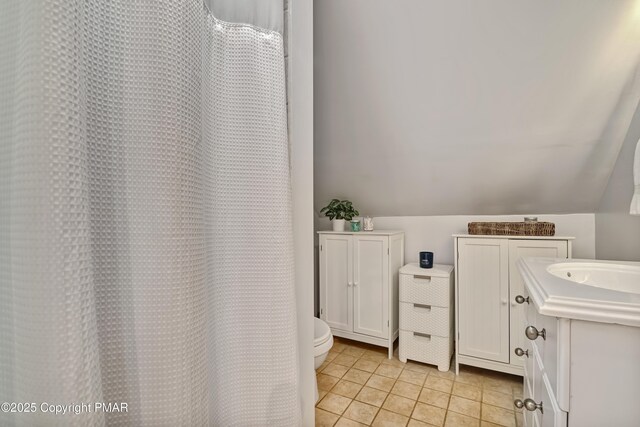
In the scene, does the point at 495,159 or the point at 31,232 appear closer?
the point at 31,232

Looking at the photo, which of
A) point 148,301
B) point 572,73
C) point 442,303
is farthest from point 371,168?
point 148,301

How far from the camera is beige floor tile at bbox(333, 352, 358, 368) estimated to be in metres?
2.26

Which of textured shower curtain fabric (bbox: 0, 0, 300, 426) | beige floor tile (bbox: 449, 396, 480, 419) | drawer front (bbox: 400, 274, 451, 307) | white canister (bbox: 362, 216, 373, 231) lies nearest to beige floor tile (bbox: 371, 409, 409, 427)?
beige floor tile (bbox: 449, 396, 480, 419)

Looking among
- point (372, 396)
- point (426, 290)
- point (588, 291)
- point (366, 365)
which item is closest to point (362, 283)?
point (426, 290)

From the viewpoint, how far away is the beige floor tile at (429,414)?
5.25 ft

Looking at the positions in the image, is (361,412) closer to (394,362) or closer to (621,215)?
(394,362)

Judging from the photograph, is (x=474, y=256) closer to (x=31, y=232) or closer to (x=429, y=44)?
(x=429, y=44)

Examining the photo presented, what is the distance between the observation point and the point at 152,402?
42 cm

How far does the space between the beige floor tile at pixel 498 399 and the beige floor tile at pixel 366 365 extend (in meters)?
0.73

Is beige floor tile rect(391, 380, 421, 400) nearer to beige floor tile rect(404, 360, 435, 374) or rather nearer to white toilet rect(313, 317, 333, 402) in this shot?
beige floor tile rect(404, 360, 435, 374)

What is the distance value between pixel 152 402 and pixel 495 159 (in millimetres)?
2266

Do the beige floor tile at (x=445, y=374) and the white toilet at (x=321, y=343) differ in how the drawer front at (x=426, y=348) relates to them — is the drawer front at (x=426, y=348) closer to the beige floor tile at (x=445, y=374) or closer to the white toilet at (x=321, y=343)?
the beige floor tile at (x=445, y=374)

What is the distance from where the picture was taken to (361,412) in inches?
65.7

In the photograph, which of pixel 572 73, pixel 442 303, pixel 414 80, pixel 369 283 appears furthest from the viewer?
pixel 369 283
